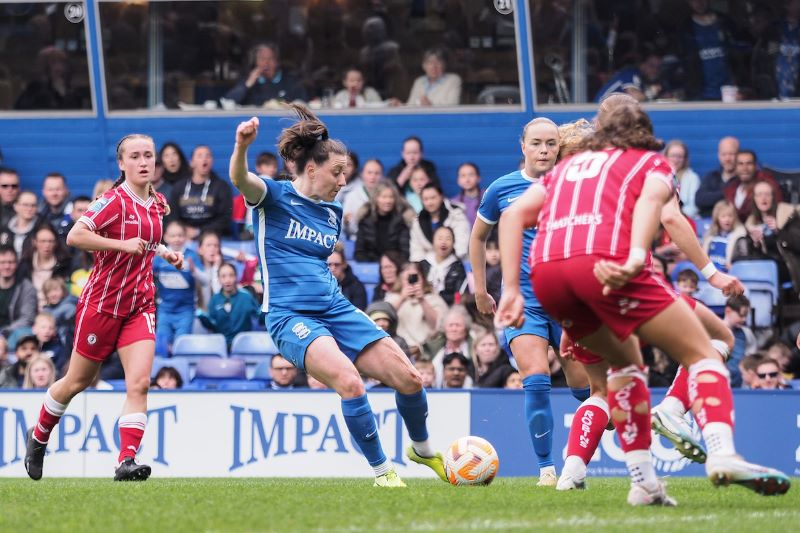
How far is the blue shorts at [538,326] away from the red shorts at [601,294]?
7.92 ft

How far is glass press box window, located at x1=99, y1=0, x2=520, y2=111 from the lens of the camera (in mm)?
17156

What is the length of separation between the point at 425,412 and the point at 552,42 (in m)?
9.56

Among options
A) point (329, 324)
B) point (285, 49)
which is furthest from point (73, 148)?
point (329, 324)

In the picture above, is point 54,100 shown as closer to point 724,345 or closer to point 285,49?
point 285,49

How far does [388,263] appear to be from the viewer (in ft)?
47.0

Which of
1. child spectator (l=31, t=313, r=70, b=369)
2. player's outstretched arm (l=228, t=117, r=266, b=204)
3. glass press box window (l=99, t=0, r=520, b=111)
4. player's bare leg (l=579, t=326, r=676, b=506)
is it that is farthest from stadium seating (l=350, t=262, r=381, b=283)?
player's bare leg (l=579, t=326, r=676, b=506)

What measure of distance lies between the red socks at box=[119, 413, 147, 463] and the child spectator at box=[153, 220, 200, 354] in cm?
577

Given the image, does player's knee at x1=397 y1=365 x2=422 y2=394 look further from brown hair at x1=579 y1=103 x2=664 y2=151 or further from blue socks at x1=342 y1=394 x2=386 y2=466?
brown hair at x1=579 y1=103 x2=664 y2=151

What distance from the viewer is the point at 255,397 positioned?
12555 mm

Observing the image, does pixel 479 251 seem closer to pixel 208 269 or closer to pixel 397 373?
pixel 397 373

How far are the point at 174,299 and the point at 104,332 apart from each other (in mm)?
5773

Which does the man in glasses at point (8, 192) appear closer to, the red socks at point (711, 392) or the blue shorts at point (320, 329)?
the blue shorts at point (320, 329)

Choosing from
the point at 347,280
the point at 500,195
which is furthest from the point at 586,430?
the point at 347,280

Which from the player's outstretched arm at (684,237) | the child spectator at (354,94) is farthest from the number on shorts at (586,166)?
the child spectator at (354,94)
